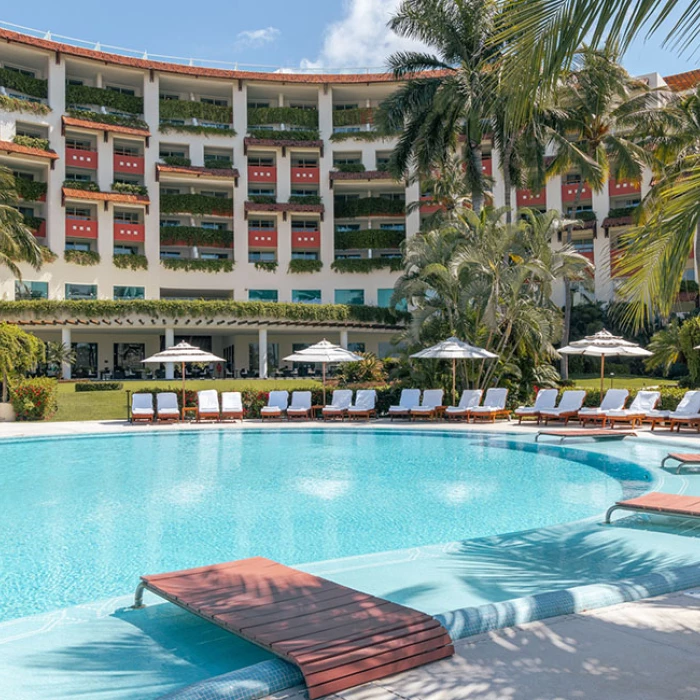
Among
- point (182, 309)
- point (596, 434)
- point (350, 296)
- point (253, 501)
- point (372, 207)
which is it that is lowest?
point (253, 501)

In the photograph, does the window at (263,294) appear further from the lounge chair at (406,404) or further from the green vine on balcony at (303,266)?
the lounge chair at (406,404)

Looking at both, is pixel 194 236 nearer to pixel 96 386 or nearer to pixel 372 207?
pixel 372 207

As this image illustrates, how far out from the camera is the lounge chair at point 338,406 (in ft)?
73.2

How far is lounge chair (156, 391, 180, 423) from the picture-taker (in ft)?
71.8

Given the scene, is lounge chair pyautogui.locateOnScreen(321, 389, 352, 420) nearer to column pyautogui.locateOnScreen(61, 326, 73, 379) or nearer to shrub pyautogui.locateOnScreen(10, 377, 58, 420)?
shrub pyautogui.locateOnScreen(10, 377, 58, 420)

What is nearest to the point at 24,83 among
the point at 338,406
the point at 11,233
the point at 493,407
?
the point at 11,233

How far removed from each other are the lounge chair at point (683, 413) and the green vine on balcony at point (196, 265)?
30828mm

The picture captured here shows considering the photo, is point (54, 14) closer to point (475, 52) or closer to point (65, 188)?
point (65, 188)

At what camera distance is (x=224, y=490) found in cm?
1138

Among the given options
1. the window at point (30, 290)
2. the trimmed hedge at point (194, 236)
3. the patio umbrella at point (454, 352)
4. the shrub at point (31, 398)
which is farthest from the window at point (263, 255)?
the patio umbrella at point (454, 352)

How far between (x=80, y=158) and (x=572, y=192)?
2891cm

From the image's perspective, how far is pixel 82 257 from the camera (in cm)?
4100

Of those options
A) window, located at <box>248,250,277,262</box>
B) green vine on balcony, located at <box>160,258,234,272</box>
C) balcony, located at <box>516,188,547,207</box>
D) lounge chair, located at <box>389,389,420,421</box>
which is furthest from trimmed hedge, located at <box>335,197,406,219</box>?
lounge chair, located at <box>389,389,420,421</box>

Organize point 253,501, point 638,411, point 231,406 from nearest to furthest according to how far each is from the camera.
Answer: point 253,501
point 638,411
point 231,406
